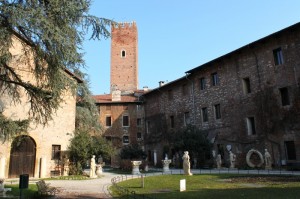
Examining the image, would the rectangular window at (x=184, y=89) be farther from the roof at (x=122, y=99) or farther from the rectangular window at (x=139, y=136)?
the rectangular window at (x=139, y=136)

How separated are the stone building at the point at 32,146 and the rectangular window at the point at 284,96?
47.3 feet

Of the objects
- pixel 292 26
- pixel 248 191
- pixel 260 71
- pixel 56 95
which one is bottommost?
pixel 248 191

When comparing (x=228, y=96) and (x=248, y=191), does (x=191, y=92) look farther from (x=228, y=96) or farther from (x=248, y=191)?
(x=248, y=191)

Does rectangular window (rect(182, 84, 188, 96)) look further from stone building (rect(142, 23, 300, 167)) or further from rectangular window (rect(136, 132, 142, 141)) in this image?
rectangular window (rect(136, 132, 142, 141))

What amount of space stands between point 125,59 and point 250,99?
30815 millimetres

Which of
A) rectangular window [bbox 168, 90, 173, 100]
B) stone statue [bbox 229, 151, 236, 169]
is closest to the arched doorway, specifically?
stone statue [bbox 229, 151, 236, 169]

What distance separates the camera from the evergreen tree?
7.70 meters

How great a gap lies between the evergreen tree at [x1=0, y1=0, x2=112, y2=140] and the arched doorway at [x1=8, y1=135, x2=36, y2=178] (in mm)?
10313

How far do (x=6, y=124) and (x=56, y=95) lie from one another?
2014mm

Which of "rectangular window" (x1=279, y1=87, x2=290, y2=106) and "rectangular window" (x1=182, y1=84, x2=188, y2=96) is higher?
"rectangular window" (x1=182, y1=84, x2=188, y2=96)

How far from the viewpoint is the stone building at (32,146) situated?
18.7m

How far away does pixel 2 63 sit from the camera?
28.9 feet

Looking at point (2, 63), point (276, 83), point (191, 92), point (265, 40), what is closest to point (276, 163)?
point (276, 83)

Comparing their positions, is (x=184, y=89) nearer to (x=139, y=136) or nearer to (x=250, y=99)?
(x=250, y=99)
